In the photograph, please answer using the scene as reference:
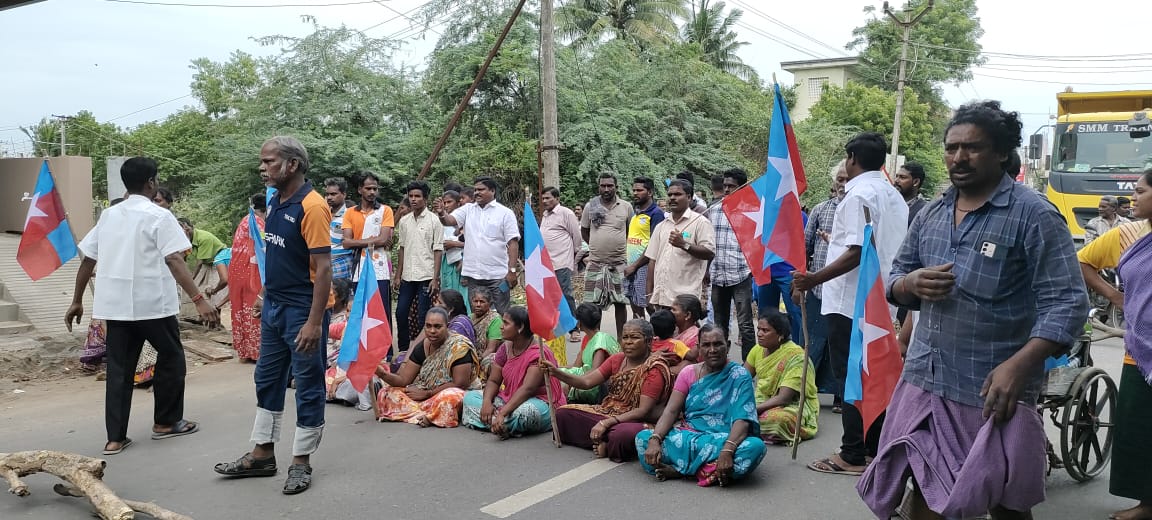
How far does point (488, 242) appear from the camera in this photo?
25.7 ft

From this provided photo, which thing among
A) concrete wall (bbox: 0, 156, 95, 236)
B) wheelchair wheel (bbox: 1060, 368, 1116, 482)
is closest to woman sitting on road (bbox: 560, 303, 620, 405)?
wheelchair wheel (bbox: 1060, 368, 1116, 482)

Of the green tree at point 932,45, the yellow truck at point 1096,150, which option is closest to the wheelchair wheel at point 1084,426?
the yellow truck at point 1096,150

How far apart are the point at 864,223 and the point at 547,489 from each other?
215 centimetres

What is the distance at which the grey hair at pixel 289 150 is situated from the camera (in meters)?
4.45

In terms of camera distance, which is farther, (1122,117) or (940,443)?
(1122,117)

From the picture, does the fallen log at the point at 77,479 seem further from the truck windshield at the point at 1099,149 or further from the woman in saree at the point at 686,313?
the truck windshield at the point at 1099,149

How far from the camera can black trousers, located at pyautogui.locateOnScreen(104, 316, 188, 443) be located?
207 inches

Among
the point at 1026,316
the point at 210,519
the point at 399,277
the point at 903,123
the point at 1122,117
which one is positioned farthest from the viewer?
the point at 903,123

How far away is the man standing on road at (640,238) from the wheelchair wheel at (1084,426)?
4.01 metres

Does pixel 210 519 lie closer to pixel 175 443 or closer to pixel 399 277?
pixel 175 443

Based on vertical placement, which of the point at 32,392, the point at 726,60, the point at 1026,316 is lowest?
the point at 32,392

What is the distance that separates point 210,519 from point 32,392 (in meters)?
4.09

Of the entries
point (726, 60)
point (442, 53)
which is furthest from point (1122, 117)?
point (726, 60)

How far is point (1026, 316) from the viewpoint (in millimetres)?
2650
